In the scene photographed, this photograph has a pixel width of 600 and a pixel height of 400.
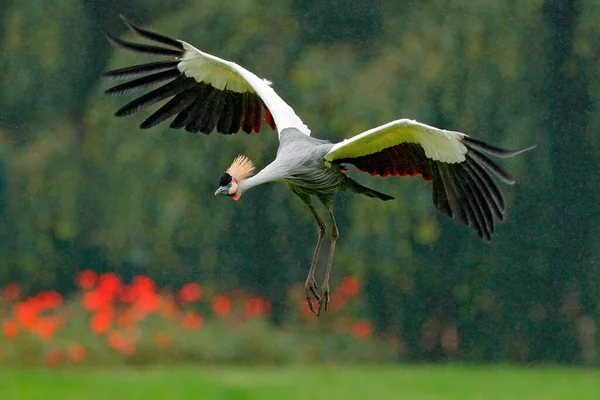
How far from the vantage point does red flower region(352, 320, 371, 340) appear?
16.5 metres

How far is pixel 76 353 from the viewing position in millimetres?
15180

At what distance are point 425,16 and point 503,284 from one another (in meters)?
3.11

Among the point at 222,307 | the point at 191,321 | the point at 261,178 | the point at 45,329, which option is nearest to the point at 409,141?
the point at 261,178

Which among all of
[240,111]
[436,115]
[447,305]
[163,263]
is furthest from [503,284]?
[240,111]

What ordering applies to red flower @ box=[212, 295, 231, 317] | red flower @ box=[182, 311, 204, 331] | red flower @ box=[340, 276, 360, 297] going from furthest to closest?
red flower @ box=[340, 276, 360, 297]
red flower @ box=[212, 295, 231, 317]
red flower @ box=[182, 311, 204, 331]

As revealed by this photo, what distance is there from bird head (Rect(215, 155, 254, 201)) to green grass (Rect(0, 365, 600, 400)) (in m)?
6.30

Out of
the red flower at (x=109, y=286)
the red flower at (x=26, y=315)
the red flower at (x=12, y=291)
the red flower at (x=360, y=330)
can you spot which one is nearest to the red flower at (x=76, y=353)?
the red flower at (x=26, y=315)

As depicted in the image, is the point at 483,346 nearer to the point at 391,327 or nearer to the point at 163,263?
the point at 391,327

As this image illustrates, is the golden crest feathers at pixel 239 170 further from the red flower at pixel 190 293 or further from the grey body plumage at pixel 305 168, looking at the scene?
the red flower at pixel 190 293

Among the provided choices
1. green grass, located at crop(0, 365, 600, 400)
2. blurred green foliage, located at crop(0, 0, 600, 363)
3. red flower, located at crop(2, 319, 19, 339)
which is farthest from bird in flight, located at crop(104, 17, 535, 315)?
red flower, located at crop(2, 319, 19, 339)

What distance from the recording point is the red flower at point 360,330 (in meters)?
16.5

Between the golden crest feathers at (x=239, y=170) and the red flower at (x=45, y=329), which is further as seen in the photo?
the red flower at (x=45, y=329)

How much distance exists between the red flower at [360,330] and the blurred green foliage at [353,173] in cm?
51

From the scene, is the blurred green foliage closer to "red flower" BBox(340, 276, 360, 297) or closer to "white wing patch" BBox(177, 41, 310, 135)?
"red flower" BBox(340, 276, 360, 297)
